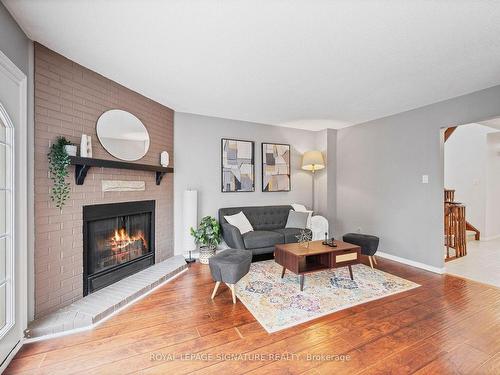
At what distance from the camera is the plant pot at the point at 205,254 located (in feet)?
12.6

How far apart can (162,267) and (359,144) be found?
415 centimetres

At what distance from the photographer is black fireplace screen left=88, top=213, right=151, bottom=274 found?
2650 mm

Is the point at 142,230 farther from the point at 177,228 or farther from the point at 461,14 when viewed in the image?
the point at 461,14

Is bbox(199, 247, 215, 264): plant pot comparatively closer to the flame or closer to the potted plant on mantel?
the potted plant on mantel

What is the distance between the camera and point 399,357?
5.65ft

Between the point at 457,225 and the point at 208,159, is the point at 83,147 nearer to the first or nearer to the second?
the point at 208,159

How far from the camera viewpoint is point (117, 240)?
2.96 m

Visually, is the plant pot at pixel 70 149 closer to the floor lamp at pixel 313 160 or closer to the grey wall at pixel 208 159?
the grey wall at pixel 208 159

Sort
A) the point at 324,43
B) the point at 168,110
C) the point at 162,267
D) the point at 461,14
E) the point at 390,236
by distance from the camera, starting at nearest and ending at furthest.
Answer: the point at 461,14 → the point at 324,43 → the point at 162,267 → the point at 168,110 → the point at 390,236

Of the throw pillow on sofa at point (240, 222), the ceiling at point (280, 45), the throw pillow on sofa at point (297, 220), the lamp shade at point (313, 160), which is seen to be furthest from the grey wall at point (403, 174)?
the throw pillow on sofa at point (240, 222)

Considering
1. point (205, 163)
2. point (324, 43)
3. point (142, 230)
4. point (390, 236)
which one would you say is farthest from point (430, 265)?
point (142, 230)

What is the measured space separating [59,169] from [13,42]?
1.02 metres

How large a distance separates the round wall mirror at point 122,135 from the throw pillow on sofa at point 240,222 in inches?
67.0

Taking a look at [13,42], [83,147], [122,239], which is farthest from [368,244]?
[13,42]
